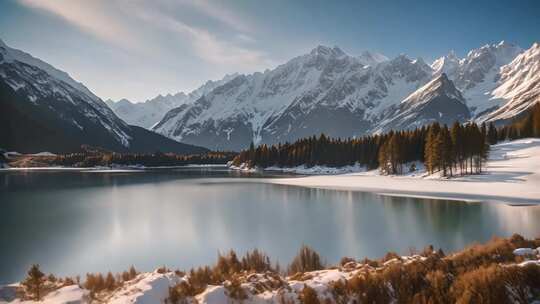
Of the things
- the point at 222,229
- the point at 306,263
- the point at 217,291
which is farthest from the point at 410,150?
the point at 217,291

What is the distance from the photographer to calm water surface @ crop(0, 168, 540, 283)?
920 inches

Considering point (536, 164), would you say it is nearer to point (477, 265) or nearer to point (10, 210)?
point (477, 265)

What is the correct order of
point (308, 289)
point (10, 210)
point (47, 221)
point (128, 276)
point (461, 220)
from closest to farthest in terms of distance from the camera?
point (308, 289)
point (128, 276)
point (461, 220)
point (47, 221)
point (10, 210)

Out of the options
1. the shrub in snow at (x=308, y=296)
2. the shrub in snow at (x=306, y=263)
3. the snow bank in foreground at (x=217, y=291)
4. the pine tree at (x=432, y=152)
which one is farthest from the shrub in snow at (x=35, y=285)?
the pine tree at (x=432, y=152)

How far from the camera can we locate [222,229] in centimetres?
3250

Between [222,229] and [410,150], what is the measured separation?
84165 mm

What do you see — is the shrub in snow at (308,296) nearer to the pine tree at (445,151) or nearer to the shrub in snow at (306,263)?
the shrub in snow at (306,263)

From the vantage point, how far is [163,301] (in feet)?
38.7

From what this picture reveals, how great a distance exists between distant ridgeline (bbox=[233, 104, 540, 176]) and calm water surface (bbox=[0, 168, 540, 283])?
3553 cm

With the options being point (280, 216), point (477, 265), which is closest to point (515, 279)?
point (477, 265)

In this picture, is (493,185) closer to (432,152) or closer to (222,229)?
(432,152)

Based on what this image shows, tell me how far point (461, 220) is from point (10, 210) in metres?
52.2

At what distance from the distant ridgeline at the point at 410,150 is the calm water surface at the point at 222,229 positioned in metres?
35.5

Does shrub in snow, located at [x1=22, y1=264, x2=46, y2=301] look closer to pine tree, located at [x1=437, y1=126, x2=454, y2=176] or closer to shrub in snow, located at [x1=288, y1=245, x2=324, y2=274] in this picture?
shrub in snow, located at [x1=288, y1=245, x2=324, y2=274]
